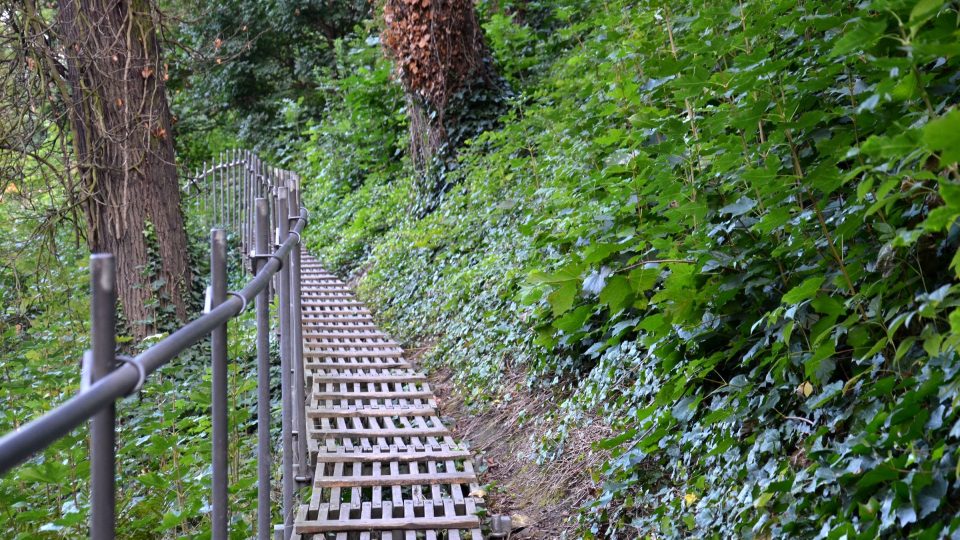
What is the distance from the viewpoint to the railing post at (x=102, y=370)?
1.29 m

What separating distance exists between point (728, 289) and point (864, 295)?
57 cm

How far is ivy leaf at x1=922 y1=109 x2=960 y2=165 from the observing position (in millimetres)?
1523

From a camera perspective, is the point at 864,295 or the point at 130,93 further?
the point at 130,93

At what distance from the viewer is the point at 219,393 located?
85.4 inches

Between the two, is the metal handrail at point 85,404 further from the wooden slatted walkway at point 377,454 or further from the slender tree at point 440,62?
the slender tree at point 440,62

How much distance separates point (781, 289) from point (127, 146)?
6.22 meters

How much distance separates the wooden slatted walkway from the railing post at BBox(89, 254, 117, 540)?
2.12 m

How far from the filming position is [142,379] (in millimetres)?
1330

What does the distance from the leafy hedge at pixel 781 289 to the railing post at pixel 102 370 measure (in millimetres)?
1550

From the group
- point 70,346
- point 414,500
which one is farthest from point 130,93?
point 414,500

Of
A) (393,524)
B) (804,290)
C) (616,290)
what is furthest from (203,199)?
(804,290)

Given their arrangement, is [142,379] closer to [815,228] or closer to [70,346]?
[815,228]

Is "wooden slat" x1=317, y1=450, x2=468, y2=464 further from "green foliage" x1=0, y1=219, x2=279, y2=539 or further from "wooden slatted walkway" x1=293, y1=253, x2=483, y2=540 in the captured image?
"green foliage" x1=0, y1=219, x2=279, y2=539

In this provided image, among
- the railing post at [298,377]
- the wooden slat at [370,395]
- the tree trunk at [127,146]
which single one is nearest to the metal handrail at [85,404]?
the railing post at [298,377]
